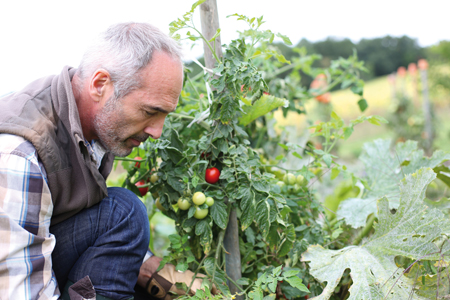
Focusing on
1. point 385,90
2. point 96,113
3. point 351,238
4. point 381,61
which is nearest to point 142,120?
point 96,113

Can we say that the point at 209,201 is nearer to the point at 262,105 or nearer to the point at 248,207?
the point at 248,207

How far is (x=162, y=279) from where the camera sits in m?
1.44

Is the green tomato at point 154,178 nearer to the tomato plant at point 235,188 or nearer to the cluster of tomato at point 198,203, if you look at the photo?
the tomato plant at point 235,188

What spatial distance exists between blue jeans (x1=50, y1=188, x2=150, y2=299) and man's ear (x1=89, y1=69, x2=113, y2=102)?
0.41 meters

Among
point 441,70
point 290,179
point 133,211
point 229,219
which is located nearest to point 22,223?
point 133,211

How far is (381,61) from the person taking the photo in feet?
91.2

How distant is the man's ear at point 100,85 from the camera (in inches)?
48.4

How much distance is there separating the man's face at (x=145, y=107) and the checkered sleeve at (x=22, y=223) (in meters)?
0.31

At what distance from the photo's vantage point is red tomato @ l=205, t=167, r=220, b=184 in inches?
52.4

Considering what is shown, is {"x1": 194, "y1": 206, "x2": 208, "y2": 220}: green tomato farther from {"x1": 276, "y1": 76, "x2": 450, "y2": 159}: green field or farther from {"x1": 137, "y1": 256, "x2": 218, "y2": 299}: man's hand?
{"x1": 276, "y1": 76, "x2": 450, "y2": 159}: green field

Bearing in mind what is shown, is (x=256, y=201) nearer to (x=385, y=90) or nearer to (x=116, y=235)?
(x=116, y=235)

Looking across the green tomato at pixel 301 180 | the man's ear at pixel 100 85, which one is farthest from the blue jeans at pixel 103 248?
the green tomato at pixel 301 180

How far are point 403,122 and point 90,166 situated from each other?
20.6 ft

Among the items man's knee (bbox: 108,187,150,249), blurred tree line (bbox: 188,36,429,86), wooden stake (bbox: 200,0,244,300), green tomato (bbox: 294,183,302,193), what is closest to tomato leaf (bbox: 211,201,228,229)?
wooden stake (bbox: 200,0,244,300)
